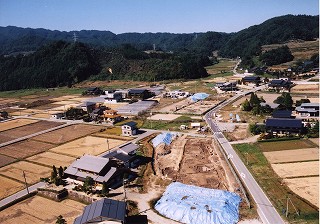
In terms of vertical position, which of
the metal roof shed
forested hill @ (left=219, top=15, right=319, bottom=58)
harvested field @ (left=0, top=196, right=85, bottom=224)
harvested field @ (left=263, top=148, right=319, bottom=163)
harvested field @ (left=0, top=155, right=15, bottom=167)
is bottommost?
harvested field @ (left=0, top=196, right=85, bottom=224)

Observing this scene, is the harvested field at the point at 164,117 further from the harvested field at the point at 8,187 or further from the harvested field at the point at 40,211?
the harvested field at the point at 40,211

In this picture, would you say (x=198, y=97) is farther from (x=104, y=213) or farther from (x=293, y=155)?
(x=104, y=213)

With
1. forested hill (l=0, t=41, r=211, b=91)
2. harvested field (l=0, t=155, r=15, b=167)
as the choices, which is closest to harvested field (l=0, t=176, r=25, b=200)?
harvested field (l=0, t=155, r=15, b=167)

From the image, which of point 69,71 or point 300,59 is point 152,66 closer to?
point 69,71

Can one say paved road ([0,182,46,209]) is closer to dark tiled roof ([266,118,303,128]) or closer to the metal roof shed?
Answer: the metal roof shed

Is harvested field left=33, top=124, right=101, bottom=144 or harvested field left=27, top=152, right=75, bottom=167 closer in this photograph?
harvested field left=27, top=152, right=75, bottom=167

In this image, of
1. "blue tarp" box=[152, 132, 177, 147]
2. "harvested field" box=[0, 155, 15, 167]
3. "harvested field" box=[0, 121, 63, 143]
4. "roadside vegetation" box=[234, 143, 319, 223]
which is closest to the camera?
"roadside vegetation" box=[234, 143, 319, 223]
